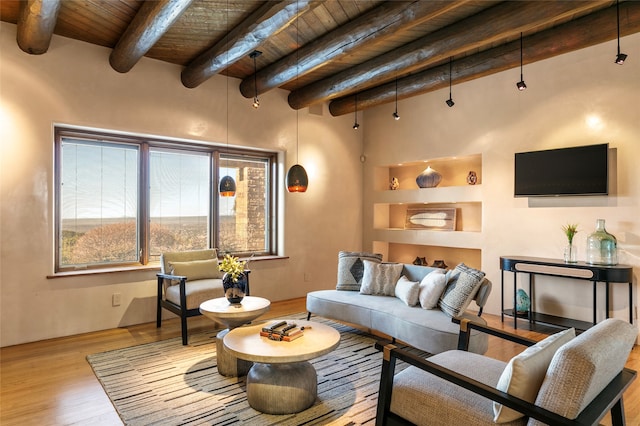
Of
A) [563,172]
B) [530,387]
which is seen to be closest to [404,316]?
[530,387]

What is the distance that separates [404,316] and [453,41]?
277cm

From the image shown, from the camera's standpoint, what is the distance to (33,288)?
13.1 feet

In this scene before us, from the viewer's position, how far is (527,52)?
416cm

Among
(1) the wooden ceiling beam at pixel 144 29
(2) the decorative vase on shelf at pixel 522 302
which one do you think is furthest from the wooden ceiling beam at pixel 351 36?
(2) the decorative vase on shelf at pixel 522 302

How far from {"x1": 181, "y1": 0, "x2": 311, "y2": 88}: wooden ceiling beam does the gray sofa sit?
2.78 metres

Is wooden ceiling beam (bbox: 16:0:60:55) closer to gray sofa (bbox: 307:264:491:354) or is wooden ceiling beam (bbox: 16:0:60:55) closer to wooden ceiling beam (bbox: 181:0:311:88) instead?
wooden ceiling beam (bbox: 181:0:311:88)

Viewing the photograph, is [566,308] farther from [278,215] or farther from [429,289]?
[278,215]

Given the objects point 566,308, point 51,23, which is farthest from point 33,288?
point 566,308

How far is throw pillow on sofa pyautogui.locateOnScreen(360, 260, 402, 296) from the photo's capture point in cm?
A: 418

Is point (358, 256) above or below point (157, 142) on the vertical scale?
below

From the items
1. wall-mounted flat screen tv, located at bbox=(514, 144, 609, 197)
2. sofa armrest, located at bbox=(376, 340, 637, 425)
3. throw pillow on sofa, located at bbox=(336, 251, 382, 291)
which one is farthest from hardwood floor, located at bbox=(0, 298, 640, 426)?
wall-mounted flat screen tv, located at bbox=(514, 144, 609, 197)

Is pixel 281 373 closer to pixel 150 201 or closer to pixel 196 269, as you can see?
pixel 196 269

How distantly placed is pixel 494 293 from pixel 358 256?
6.70 ft

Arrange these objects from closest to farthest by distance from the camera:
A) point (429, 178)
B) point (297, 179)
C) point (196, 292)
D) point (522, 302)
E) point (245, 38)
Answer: point (245, 38) → point (297, 179) → point (196, 292) → point (522, 302) → point (429, 178)
